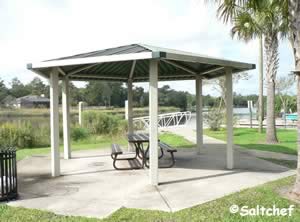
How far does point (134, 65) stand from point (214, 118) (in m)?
11.6

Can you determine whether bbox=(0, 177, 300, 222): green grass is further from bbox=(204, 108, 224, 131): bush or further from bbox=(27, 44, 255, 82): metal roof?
bbox=(204, 108, 224, 131): bush

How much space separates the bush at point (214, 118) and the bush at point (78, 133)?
790 centimetres

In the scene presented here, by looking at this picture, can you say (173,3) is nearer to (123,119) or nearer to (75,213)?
(75,213)

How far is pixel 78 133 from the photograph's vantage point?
15.6 meters

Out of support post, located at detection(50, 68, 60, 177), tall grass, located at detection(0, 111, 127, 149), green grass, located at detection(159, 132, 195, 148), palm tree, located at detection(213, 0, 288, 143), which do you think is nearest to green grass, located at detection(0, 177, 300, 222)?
support post, located at detection(50, 68, 60, 177)

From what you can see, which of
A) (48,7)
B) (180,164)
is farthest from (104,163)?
(48,7)

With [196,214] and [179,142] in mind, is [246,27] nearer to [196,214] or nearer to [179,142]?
[179,142]

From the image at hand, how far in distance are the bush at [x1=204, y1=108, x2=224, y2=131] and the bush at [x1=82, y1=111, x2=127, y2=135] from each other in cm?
549

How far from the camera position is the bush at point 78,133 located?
1541cm

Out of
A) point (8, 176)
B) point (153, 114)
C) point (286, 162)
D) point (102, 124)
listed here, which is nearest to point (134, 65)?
point (153, 114)

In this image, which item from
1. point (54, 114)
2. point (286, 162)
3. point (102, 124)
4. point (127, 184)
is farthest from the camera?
point (102, 124)

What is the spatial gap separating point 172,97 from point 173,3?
32.5 metres

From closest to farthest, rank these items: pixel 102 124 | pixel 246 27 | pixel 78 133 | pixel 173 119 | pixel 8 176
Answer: pixel 8 176, pixel 246 27, pixel 78 133, pixel 102 124, pixel 173 119

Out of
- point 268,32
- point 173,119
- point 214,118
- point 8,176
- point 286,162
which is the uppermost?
point 268,32
